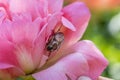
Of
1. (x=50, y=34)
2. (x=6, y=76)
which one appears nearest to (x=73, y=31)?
(x=50, y=34)

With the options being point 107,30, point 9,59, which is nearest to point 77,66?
point 9,59

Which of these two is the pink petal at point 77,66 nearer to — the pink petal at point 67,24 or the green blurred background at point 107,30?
the pink petal at point 67,24

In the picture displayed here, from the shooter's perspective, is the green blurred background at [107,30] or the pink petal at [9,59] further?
the green blurred background at [107,30]

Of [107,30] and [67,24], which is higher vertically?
[67,24]

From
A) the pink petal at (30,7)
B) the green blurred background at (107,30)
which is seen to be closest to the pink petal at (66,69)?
the pink petal at (30,7)

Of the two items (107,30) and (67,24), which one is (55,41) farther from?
(107,30)

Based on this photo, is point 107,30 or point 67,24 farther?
point 107,30

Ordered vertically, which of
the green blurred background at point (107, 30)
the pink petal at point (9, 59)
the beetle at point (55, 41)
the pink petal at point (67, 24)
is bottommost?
the green blurred background at point (107, 30)
